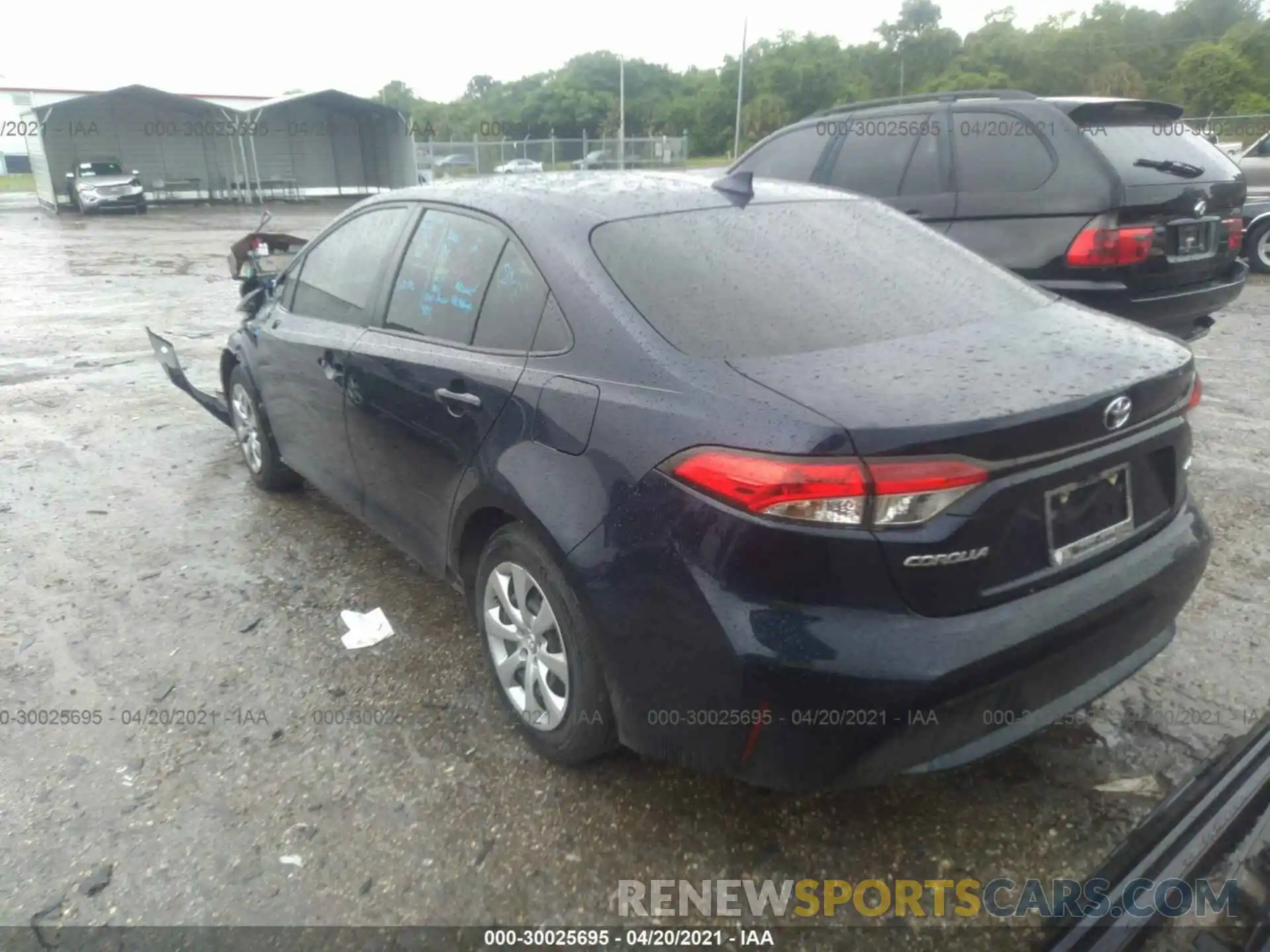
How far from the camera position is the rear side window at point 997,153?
518 centimetres

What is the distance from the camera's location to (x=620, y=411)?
2232mm

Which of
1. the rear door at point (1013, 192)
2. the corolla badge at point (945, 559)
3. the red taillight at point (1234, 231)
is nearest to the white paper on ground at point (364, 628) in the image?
the corolla badge at point (945, 559)

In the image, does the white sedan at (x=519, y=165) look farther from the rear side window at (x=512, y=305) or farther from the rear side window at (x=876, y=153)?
the rear side window at (x=512, y=305)

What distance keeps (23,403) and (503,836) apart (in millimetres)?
5885

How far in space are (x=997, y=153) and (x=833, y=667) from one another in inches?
174

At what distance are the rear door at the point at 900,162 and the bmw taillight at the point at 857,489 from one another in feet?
12.6

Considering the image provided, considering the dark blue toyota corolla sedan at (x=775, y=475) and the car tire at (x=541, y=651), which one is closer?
the dark blue toyota corolla sedan at (x=775, y=475)

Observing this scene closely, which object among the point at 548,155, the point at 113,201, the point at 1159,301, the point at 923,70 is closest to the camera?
the point at 1159,301

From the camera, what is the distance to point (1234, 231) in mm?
5535

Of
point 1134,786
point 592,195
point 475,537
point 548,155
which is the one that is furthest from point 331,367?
point 548,155

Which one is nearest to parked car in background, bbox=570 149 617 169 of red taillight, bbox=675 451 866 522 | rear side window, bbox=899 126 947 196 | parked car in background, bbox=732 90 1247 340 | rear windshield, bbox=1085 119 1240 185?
rear side window, bbox=899 126 947 196

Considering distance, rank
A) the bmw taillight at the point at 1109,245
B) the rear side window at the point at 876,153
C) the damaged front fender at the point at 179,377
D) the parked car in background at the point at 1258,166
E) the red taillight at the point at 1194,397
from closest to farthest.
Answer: the red taillight at the point at 1194,397
the bmw taillight at the point at 1109,245
the damaged front fender at the point at 179,377
the rear side window at the point at 876,153
the parked car in background at the point at 1258,166

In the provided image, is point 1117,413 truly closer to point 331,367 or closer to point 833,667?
point 833,667

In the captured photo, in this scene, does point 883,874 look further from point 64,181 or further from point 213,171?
point 213,171
